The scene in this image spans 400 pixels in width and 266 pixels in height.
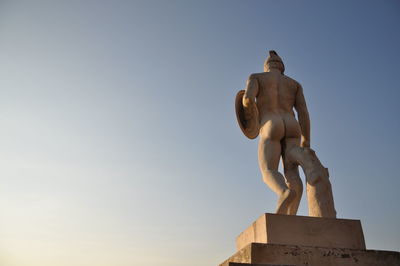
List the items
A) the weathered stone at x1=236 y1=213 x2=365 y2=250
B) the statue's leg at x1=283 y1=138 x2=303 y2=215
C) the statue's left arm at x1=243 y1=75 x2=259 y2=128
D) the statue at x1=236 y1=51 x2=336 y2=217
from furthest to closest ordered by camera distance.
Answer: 1. the statue's left arm at x1=243 y1=75 x2=259 y2=128
2. the statue's leg at x1=283 y1=138 x2=303 y2=215
3. the statue at x1=236 y1=51 x2=336 y2=217
4. the weathered stone at x1=236 y1=213 x2=365 y2=250

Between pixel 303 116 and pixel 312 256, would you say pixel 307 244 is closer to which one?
pixel 312 256

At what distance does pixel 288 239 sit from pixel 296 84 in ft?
10.6

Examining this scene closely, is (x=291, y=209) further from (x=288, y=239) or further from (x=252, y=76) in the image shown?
(x=252, y=76)

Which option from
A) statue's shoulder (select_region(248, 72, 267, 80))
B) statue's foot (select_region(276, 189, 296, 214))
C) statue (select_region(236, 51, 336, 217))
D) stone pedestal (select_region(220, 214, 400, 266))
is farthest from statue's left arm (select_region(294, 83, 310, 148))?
stone pedestal (select_region(220, 214, 400, 266))

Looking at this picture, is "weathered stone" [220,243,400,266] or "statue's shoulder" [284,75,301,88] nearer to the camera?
"weathered stone" [220,243,400,266]

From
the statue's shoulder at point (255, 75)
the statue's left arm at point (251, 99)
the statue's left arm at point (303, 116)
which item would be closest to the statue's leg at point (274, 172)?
the statue's left arm at point (251, 99)

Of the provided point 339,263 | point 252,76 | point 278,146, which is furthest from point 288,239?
point 252,76

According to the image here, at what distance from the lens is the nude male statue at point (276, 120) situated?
21.3 ft

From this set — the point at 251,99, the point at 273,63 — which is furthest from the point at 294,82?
the point at 251,99

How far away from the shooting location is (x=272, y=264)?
4.72 meters

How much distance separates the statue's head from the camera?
7629 mm

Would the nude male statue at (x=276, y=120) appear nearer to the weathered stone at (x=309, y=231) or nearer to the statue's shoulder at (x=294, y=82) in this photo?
the statue's shoulder at (x=294, y=82)

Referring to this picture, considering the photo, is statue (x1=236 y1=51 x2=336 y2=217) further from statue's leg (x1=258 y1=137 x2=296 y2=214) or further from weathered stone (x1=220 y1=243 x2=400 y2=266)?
weathered stone (x1=220 y1=243 x2=400 y2=266)

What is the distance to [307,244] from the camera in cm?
536
